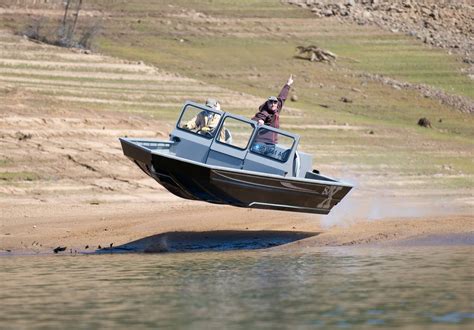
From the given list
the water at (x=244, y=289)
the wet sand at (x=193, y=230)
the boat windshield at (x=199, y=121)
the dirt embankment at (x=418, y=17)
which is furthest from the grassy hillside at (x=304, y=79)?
the water at (x=244, y=289)

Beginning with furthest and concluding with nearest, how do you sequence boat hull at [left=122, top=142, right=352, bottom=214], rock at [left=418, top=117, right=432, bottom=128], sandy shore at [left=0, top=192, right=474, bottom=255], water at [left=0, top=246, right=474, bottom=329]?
rock at [left=418, top=117, right=432, bottom=128], sandy shore at [left=0, top=192, right=474, bottom=255], boat hull at [left=122, top=142, right=352, bottom=214], water at [left=0, top=246, right=474, bottom=329]

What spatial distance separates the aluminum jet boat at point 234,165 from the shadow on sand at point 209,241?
71cm

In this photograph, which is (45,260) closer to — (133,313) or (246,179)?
(246,179)

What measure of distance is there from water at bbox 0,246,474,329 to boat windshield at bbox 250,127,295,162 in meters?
1.57

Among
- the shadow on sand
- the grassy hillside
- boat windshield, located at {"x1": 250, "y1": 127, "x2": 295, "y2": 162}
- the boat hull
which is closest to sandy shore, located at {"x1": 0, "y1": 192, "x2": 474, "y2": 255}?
the shadow on sand

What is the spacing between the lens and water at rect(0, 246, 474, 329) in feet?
42.1

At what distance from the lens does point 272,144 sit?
64.8 ft

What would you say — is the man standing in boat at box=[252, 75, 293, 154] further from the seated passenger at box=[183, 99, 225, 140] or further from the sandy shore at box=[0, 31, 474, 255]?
the sandy shore at box=[0, 31, 474, 255]

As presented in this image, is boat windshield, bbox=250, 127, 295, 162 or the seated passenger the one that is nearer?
boat windshield, bbox=250, 127, 295, 162

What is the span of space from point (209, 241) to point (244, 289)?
17.2 feet

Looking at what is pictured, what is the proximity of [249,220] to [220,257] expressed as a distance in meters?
3.23

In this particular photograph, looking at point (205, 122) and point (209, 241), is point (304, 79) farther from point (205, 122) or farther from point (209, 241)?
point (209, 241)

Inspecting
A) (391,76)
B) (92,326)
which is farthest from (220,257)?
(391,76)

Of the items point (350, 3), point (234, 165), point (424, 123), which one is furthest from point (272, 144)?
point (350, 3)
